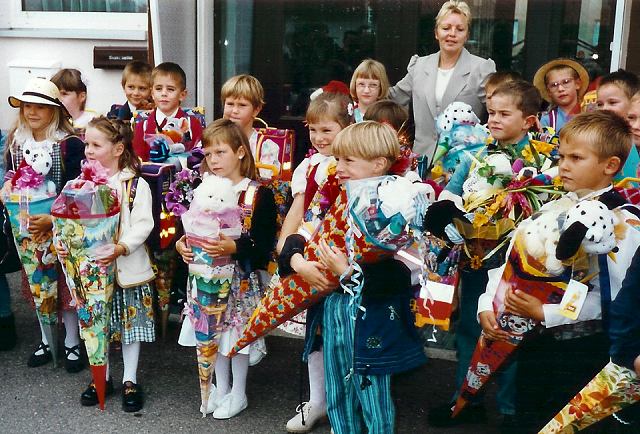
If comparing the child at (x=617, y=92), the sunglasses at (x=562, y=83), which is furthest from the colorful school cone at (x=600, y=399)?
the sunglasses at (x=562, y=83)

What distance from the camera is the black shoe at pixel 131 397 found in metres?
3.99

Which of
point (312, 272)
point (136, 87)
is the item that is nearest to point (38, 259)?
point (136, 87)

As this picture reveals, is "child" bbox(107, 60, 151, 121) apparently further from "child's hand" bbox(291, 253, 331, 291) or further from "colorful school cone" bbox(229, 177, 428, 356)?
"child's hand" bbox(291, 253, 331, 291)

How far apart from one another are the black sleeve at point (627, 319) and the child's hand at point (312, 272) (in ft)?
3.57

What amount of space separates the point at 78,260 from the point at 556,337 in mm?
2271

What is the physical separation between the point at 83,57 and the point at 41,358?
3.64m

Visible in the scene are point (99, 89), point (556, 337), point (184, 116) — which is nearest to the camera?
point (556, 337)

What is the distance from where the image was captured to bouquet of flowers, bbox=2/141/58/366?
164 inches

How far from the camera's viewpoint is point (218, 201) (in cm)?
356

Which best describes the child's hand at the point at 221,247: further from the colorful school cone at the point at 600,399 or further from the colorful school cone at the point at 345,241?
the colorful school cone at the point at 600,399

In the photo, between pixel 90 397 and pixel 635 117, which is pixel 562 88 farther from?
pixel 90 397

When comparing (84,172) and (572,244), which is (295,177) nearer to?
(84,172)

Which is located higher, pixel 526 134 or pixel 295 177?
pixel 526 134

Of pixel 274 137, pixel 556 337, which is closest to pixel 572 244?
pixel 556 337
